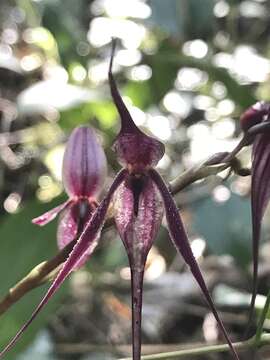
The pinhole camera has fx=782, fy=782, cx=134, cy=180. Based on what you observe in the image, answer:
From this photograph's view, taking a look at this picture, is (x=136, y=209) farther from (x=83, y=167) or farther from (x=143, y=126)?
(x=143, y=126)

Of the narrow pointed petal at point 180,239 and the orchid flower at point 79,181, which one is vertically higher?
the narrow pointed petal at point 180,239

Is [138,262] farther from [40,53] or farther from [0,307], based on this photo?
[40,53]

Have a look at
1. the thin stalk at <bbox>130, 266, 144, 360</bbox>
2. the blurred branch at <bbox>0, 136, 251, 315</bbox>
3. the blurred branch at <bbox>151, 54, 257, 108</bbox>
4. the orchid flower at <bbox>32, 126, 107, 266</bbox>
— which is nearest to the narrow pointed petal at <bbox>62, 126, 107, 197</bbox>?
the orchid flower at <bbox>32, 126, 107, 266</bbox>

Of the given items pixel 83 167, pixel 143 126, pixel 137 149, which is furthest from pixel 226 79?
pixel 137 149

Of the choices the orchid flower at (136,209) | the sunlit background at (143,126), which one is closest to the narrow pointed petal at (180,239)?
the orchid flower at (136,209)

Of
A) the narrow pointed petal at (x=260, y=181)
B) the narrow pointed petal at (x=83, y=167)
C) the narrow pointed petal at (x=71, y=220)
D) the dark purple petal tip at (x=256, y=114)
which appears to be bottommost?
the narrow pointed petal at (x=71, y=220)

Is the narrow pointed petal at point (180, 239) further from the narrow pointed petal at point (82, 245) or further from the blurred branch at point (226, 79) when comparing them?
the blurred branch at point (226, 79)

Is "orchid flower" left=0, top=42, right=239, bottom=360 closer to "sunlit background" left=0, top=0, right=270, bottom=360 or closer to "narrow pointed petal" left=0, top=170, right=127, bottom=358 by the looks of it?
"narrow pointed petal" left=0, top=170, right=127, bottom=358
